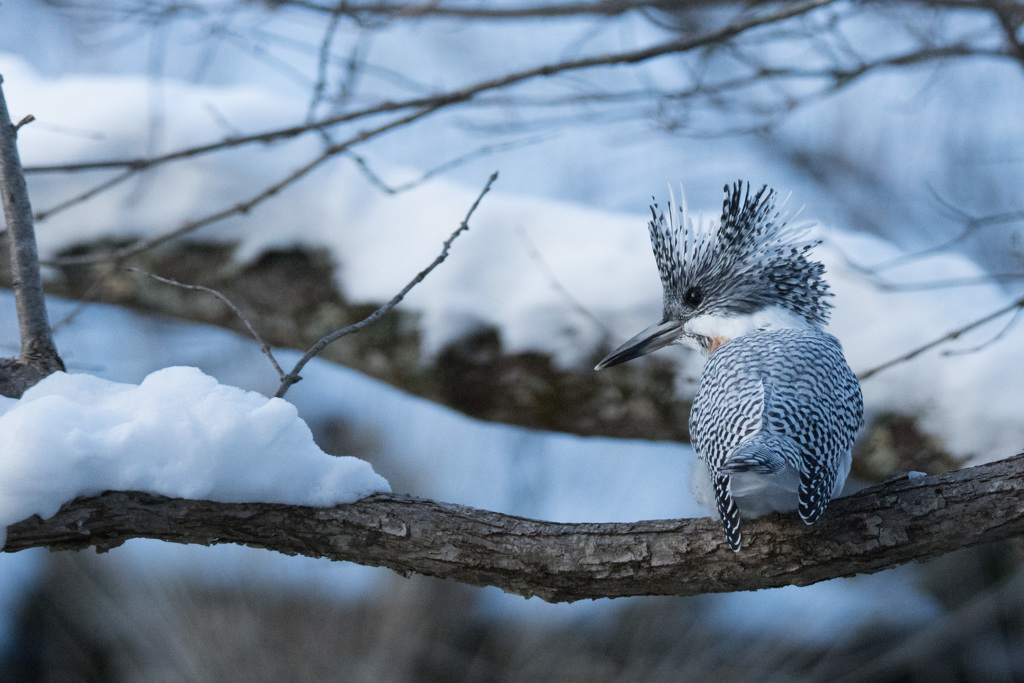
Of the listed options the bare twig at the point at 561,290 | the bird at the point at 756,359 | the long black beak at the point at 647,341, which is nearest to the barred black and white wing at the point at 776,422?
the bird at the point at 756,359

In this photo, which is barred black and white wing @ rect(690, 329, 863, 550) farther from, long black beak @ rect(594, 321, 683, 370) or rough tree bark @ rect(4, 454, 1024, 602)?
long black beak @ rect(594, 321, 683, 370)

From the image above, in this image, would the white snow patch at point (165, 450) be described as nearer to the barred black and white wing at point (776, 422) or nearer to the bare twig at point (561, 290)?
the barred black and white wing at point (776, 422)

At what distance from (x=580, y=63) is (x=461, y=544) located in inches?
58.0

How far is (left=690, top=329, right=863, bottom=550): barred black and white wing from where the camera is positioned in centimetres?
116

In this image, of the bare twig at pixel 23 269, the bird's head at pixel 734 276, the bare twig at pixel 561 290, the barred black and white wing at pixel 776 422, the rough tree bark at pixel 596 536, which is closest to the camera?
the barred black and white wing at pixel 776 422

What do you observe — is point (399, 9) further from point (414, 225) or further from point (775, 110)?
point (775, 110)

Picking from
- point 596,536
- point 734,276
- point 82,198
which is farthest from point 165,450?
point 734,276

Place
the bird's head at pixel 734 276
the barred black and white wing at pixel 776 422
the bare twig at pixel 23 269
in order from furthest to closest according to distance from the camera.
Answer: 1. the bird's head at pixel 734 276
2. the bare twig at pixel 23 269
3. the barred black and white wing at pixel 776 422

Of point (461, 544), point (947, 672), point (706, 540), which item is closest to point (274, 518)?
point (461, 544)

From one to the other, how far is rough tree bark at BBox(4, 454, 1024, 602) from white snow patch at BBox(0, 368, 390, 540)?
3cm

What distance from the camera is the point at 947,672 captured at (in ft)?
15.0

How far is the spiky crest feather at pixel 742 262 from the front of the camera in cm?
181

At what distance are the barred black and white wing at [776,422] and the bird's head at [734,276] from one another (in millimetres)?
186

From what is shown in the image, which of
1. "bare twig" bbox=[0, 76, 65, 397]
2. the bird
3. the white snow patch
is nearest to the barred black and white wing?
the bird
